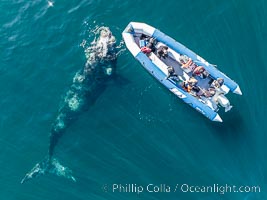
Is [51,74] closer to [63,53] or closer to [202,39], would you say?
[63,53]

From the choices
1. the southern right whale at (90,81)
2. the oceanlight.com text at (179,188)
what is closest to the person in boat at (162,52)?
the southern right whale at (90,81)

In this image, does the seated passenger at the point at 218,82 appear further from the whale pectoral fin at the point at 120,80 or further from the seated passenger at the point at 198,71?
the whale pectoral fin at the point at 120,80

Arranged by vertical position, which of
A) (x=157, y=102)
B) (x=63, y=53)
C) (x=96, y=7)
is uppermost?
(x=96, y=7)

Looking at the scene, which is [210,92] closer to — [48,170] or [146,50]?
[146,50]

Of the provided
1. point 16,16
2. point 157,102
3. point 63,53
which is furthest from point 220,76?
point 16,16

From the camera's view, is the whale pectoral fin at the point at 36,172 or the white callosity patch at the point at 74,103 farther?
the white callosity patch at the point at 74,103

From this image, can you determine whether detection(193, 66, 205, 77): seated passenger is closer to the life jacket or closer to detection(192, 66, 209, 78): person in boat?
A: detection(192, 66, 209, 78): person in boat

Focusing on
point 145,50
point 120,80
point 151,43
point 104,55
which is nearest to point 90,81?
point 104,55
